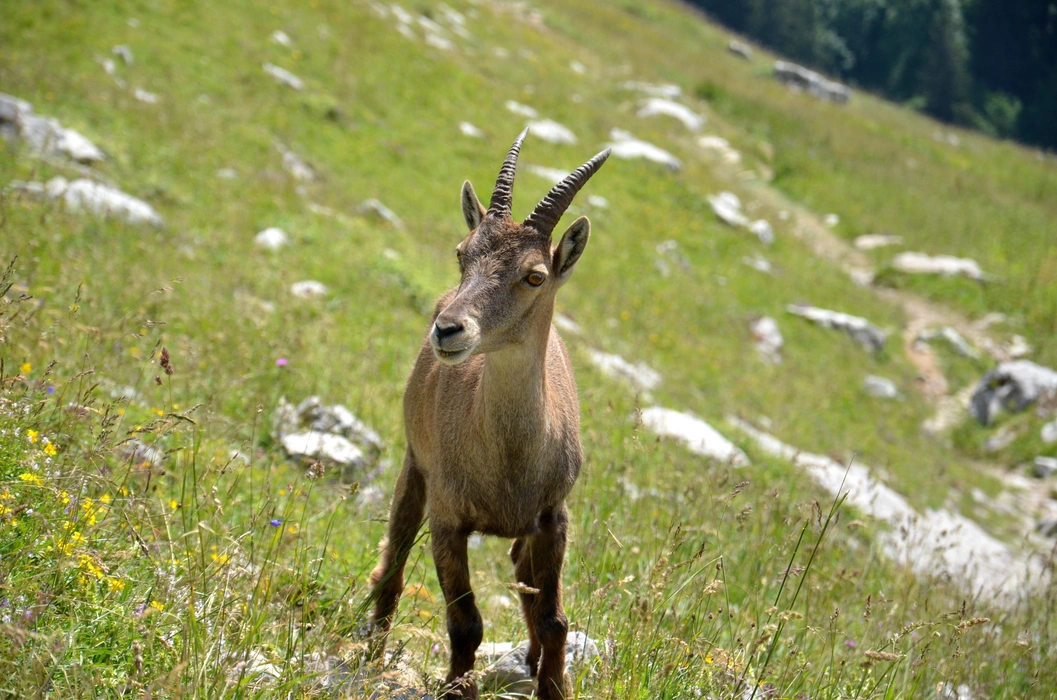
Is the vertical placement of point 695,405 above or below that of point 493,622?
below

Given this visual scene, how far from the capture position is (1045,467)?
588 inches

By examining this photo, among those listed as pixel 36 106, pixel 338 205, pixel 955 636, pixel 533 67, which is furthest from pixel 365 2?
pixel 955 636

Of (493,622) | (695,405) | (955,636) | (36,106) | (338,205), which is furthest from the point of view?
(338,205)

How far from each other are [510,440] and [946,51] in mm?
87492

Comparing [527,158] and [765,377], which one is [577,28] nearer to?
[527,158]

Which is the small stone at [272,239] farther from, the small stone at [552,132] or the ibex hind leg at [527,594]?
the small stone at [552,132]

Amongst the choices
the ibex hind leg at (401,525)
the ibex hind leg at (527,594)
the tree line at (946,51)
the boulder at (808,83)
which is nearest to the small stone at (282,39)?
the ibex hind leg at (401,525)

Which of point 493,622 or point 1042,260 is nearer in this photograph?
point 493,622

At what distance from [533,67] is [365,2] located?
6445mm

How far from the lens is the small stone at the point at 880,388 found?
16.1 m

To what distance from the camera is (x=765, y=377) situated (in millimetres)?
14797

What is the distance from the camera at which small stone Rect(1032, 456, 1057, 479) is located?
14.9 metres

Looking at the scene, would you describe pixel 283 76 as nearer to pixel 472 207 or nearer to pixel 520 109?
pixel 520 109

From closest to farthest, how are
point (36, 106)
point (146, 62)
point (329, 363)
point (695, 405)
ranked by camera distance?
point (329, 363)
point (36, 106)
point (695, 405)
point (146, 62)
